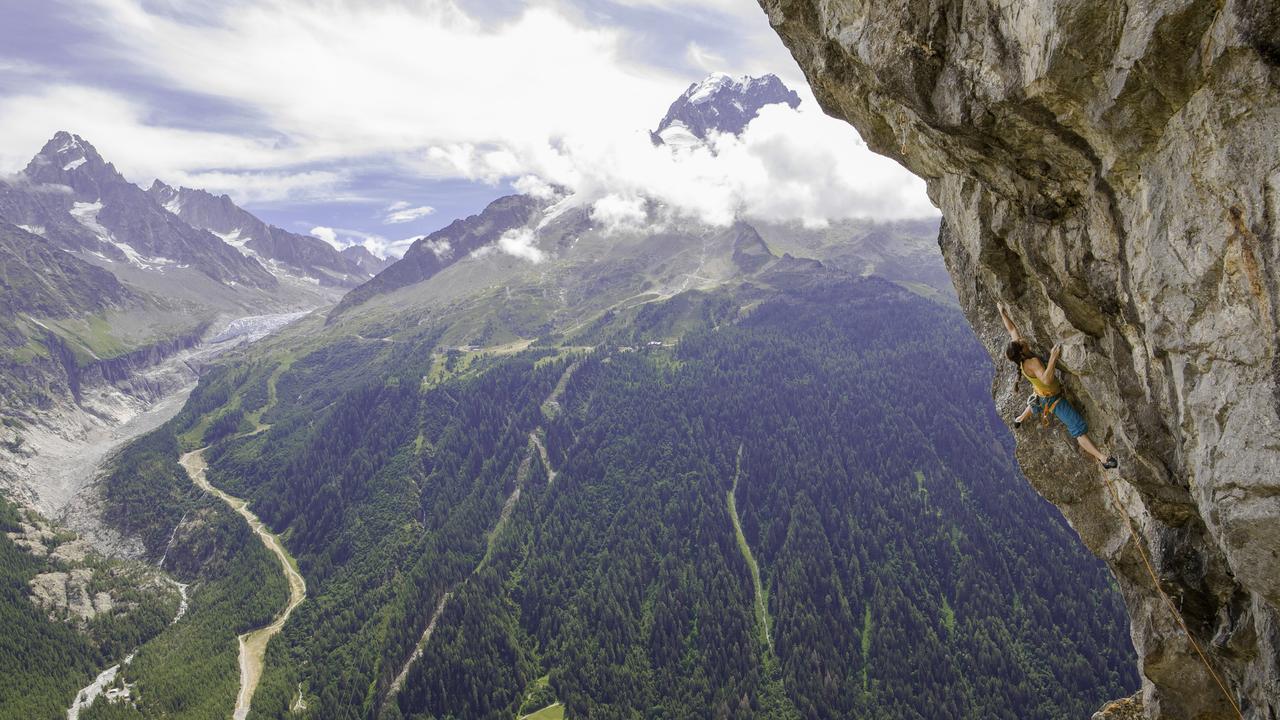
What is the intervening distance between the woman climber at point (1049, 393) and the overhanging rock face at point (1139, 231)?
329 millimetres

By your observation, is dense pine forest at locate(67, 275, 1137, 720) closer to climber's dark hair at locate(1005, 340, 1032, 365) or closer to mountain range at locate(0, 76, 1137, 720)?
mountain range at locate(0, 76, 1137, 720)

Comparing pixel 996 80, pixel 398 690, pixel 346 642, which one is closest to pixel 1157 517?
pixel 996 80

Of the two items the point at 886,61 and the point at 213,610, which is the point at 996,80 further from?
the point at 213,610

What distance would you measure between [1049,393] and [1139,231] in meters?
6.75

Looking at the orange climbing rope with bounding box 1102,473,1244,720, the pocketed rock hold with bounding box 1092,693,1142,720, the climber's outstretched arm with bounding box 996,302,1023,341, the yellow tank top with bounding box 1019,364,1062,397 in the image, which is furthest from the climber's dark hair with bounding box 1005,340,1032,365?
the pocketed rock hold with bounding box 1092,693,1142,720

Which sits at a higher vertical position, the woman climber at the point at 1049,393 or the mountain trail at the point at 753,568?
the woman climber at the point at 1049,393

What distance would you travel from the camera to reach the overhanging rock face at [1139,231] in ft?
34.1

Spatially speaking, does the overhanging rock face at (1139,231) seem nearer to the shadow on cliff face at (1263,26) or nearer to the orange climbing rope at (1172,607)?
the shadow on cliff face at (1263,26)

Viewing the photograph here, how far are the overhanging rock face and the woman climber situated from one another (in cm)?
33

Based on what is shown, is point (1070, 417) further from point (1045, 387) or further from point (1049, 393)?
point (1045, 387)

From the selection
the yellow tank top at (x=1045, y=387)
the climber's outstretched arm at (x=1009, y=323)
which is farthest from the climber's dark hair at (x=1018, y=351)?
the climber's outstretched arm at (x=1009, y=323)

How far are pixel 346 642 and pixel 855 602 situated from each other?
374ft

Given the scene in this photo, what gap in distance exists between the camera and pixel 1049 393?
18.0 m

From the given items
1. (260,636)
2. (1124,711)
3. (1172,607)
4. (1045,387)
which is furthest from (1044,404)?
(260,636)
